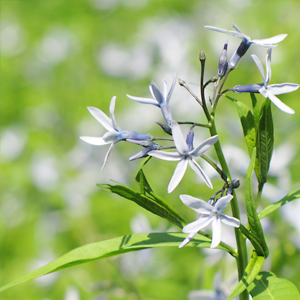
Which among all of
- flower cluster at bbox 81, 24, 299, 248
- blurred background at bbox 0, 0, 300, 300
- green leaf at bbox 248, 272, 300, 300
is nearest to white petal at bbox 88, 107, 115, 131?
flower cluster at bbox 81, 24, 299, 248

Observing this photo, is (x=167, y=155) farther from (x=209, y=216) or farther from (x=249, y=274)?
(x=249, y=274)

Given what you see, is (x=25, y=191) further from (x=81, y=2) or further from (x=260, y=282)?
(x=81, y=2)

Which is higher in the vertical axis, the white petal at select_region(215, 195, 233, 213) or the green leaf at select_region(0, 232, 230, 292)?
the white petal at select_region(215, 195, 233, 213)

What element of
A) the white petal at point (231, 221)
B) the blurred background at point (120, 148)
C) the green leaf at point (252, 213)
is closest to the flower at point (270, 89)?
the green leaf at point (252, 213)

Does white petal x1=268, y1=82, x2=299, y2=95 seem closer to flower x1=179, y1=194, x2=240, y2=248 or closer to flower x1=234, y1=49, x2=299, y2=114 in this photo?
flower x1=234, y1=49, x2=299, y2=114

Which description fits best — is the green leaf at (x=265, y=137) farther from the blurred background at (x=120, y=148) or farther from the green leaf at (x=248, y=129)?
the blurred background at (x=120, y=148)

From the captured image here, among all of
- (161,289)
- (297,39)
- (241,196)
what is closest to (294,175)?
(241,196)
